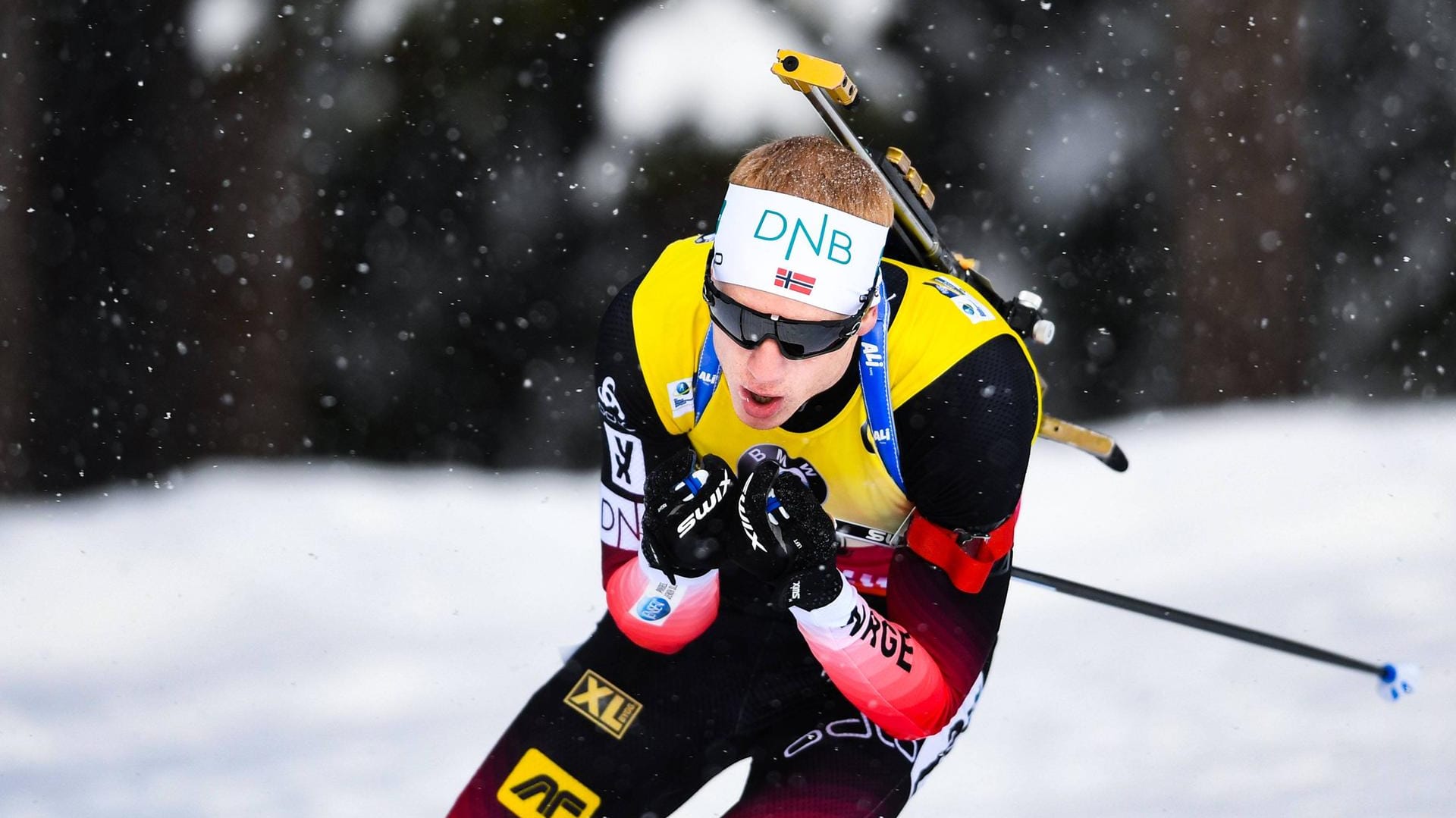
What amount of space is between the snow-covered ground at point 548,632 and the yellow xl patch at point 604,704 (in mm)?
1387

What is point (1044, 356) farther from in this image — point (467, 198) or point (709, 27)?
point (467, 198)

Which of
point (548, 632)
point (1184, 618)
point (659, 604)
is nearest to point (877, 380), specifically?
point (659, 604)

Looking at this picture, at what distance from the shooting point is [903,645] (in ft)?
7.96

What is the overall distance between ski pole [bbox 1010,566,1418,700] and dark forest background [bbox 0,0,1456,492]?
3.15m

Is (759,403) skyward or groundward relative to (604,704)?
skyward

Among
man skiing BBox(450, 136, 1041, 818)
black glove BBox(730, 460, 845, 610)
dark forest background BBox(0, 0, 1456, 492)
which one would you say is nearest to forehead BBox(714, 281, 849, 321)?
man skiing BBox(450, 136, 1041, 818)

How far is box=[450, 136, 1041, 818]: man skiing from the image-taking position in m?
2.20

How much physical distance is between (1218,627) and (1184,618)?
102mm

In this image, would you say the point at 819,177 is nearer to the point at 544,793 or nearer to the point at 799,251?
the point at 799,251

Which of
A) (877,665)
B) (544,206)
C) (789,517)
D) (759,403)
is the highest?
(544,206)

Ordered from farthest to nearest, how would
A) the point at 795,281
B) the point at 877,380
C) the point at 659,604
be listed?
the point at 659,604 < the point at 877,380 < the point at 795,281

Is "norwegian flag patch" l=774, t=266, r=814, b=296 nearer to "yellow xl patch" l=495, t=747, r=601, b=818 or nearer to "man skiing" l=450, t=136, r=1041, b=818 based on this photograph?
"man skiing" l=450, t=136, r=1041, b=818

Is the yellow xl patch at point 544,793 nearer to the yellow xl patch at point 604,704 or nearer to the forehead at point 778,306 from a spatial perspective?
the yellow xl patch at point 604,704

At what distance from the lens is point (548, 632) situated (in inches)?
193
